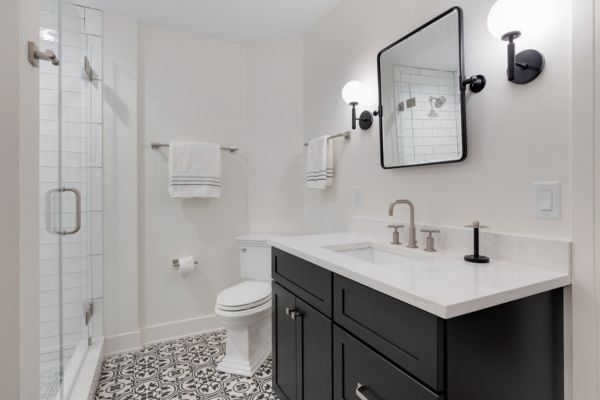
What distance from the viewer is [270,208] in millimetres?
2605

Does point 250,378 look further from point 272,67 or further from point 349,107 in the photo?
point 272,67

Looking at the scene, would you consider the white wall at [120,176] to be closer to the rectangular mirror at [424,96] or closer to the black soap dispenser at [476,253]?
the rectangular mirror at [424,96]

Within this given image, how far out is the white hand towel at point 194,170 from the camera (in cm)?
226

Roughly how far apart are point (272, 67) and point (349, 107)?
39.1 inches

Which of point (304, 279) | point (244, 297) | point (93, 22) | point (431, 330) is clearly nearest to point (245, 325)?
point (244, 297)

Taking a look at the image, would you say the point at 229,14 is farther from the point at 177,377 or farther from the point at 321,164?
the point at 177,377

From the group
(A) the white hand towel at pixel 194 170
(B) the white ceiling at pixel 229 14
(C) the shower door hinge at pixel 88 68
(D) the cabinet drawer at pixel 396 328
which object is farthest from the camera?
(A) the white hand towel at pixel 194 170

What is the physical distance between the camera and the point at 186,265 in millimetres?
2324

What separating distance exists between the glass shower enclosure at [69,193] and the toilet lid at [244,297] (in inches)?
31.8

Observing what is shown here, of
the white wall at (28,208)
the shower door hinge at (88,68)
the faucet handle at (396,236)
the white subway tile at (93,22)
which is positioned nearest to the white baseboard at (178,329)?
the white wall at (28,208)

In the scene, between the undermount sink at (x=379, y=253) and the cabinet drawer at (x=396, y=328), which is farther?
the undermount sink at (x=379, y=253)

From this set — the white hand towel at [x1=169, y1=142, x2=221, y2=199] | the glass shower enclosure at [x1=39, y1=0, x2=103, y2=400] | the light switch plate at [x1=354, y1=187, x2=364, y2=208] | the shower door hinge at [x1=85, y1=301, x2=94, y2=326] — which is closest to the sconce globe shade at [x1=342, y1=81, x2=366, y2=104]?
the light switch plate at [x1=354, y1=187, x2=364, y2=208]

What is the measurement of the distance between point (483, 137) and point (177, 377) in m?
2.08

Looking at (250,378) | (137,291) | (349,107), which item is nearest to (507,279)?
(349,107)
